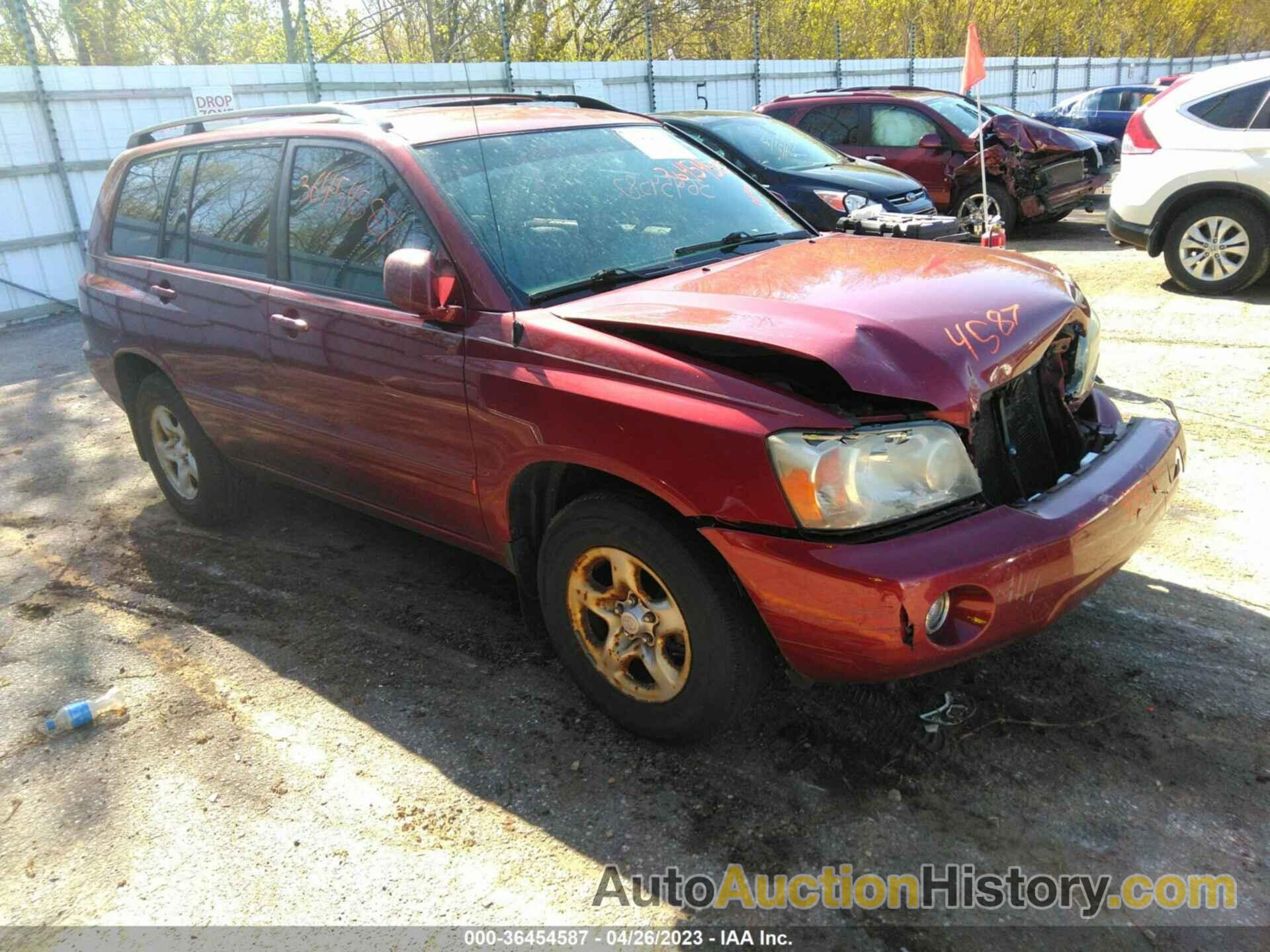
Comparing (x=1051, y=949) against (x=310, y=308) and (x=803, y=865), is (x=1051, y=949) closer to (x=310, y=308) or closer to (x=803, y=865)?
(x=803, y=865)

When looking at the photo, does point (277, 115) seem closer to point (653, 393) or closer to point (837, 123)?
point (653, 393)

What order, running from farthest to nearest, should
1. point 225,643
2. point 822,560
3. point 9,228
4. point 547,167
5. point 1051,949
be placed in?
point 9,228, point 225,643, point 547,167, point 822,560, point 1051,949

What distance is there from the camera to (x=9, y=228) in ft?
35.0

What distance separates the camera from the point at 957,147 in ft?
36.1

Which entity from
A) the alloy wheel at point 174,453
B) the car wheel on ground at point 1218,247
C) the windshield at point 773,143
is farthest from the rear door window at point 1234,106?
the alloy wheel at point 174,453

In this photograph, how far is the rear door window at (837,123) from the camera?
1158 cm

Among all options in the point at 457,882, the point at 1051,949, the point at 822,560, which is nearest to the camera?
the point at 1051,949

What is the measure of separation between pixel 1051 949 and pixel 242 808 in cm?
220

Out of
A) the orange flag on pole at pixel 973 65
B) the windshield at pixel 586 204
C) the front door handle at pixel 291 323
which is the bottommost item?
the front door handle at pixel 291 323

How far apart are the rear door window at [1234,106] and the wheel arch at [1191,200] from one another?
47 cm

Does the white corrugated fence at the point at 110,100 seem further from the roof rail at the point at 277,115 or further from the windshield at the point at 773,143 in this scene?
the roof rail at the point at 277,115

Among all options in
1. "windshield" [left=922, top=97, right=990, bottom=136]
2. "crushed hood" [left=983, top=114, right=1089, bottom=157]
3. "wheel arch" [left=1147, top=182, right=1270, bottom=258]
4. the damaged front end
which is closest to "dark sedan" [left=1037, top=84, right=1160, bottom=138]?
"windshield" [left=922, top=97, right=990, bottom=136]

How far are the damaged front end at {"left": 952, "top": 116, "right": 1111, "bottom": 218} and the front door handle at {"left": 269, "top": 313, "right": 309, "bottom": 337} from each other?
9108mm

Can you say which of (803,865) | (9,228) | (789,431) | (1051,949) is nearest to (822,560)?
(789,431)
